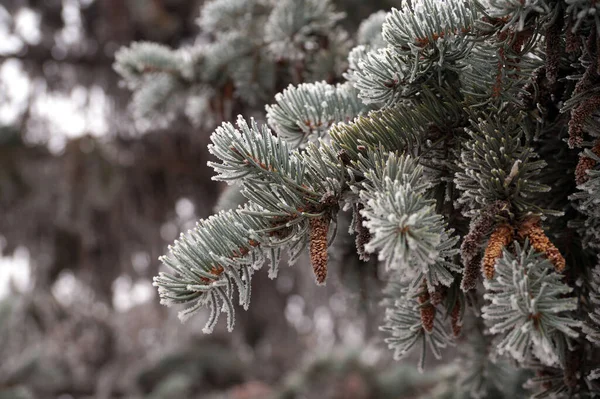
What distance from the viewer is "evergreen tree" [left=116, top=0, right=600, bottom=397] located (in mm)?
673

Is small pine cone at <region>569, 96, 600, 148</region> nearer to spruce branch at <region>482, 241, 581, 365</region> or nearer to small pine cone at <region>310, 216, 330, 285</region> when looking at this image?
spruce branch at <region>482, 241, 581, 365</region>

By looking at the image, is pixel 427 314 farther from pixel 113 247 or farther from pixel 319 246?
pixel 113 247

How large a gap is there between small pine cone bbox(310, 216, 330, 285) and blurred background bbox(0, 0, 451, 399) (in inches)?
45.1

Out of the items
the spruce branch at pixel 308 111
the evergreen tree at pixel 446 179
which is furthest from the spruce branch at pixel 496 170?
the spruce branch at pixel 308 111

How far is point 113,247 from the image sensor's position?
3.93 metres

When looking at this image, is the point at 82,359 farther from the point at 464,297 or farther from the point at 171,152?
the point at 464,297

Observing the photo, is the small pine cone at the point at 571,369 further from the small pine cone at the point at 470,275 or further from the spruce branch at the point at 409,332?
the small pine cone at the point at 470,275

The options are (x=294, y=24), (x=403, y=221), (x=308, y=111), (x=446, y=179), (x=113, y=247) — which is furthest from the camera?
(x=113, y=247)

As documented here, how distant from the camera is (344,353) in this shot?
3008mm

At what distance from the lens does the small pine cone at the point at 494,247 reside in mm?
670

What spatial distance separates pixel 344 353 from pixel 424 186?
2437mm

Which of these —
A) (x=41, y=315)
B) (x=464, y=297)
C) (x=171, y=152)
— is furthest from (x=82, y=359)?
(x=464, y=297)

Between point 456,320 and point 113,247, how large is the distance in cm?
340

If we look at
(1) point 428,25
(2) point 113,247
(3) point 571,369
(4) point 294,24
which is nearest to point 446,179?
(1) point 428,25
